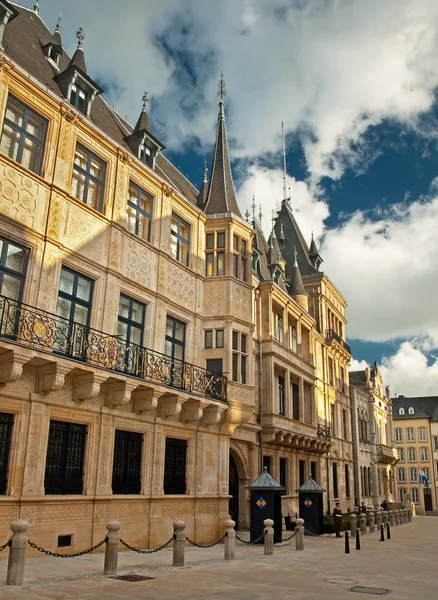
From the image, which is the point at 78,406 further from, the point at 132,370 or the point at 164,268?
the point at 164,268

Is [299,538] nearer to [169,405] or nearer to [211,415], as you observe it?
[211,415]

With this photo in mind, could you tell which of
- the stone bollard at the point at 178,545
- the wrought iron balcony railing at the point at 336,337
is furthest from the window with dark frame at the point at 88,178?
the wrought iron balcony railing at the point at 336,337

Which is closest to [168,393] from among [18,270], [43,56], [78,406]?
[78,406]

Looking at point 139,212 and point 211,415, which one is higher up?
point 139,212

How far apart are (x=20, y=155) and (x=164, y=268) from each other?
6.28 meters

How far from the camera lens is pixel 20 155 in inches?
576

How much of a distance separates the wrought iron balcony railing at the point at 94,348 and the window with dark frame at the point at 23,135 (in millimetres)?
3863

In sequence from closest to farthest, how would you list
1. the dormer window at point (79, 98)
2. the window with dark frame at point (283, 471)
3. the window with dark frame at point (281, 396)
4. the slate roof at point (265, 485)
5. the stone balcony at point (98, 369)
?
the stone balcony at point (98, 369)
the dormer window at point (79, 98)
the slate roof at point (265, 485)
the window with dark frame at point (281, 396)
the window with dark frame at point (283, 471)

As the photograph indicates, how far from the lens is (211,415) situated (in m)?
19.6

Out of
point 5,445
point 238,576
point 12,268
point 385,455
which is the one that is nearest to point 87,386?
point 5,445

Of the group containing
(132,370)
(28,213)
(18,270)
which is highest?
(28,213)

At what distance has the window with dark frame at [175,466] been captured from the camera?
18.2 meters

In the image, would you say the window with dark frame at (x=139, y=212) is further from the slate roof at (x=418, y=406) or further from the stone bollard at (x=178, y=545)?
the slate roof at (x=418, y=406)

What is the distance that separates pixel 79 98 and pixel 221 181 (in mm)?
7995
